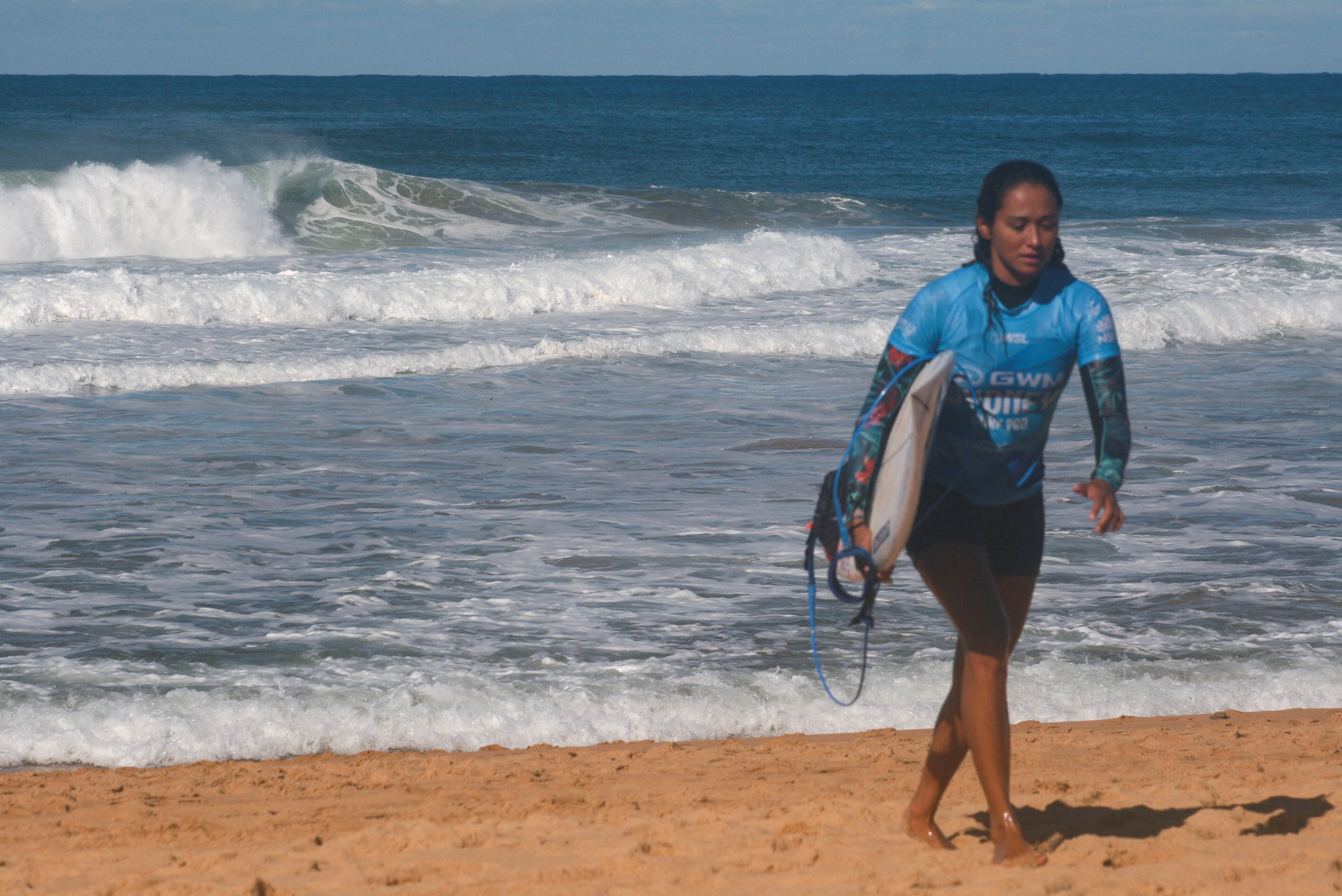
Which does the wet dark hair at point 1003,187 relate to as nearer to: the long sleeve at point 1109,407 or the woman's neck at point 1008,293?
the woman's neck at point 1008,293

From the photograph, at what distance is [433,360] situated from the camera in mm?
13641

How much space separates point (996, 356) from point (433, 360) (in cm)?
1114

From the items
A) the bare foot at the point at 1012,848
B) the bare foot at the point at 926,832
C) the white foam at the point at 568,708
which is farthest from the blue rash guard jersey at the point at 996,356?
the white foam at the point at 568,708

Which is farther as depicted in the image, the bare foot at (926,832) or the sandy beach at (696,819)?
the bare foot at (926,832)

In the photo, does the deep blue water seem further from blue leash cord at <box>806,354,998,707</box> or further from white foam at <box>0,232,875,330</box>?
blue leash cord at <box>806,354,998,707</box>

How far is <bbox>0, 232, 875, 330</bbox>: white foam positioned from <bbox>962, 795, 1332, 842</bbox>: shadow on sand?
44.4ft

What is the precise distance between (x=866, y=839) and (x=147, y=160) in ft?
126

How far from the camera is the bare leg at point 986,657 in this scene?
9.87 feet

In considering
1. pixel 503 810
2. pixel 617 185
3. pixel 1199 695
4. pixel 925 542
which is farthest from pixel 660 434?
pixel 617 185

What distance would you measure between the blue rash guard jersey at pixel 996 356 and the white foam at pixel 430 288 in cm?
1390

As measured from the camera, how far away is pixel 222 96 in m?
Answer: 83.0

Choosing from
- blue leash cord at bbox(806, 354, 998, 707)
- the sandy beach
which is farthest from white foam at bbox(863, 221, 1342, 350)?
blue leash cord at bbox(806, 354, 998, 707)

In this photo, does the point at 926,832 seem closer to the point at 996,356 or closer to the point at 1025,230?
the point at 996,356

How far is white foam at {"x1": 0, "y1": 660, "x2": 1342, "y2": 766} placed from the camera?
4797 mm
